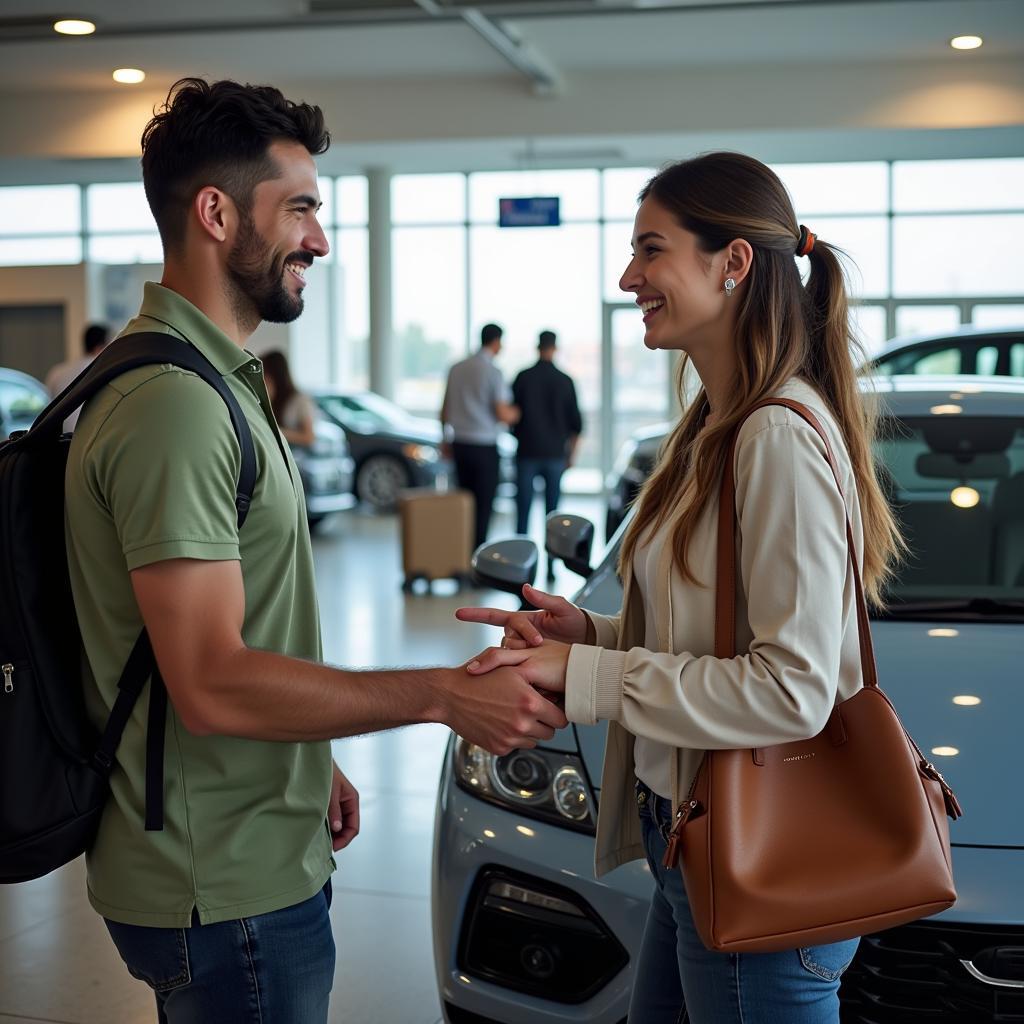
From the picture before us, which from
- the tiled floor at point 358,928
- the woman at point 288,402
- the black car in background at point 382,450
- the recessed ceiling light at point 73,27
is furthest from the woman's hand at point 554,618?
the black car in background at point 382,450

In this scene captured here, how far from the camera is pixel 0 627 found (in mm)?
1477

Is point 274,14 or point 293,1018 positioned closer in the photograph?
point 293,1018

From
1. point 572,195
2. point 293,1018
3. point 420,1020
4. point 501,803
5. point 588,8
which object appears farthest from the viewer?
point 572,195

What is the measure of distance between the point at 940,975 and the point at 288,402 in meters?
7.37

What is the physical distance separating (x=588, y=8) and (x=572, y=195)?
832cm

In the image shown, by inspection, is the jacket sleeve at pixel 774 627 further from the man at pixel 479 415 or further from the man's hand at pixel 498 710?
the man at pixel 479 415

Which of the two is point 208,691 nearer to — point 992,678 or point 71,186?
point 992,678

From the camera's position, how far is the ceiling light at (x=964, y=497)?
317cm

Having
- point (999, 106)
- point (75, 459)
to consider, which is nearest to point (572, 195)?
point (999, 106)

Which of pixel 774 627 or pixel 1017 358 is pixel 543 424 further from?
pixel 774 627

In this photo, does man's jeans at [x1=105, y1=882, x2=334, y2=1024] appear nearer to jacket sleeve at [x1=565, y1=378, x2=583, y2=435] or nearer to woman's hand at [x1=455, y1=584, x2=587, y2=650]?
woman's hand at [x1=455, y1=584, x2=587, y2=650]

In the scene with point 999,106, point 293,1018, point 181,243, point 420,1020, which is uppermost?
point 999,106

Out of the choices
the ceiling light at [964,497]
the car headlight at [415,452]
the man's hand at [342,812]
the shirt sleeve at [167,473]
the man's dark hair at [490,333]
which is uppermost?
the man's dark hair at [490,333]

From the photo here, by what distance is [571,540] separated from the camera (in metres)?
3.20
